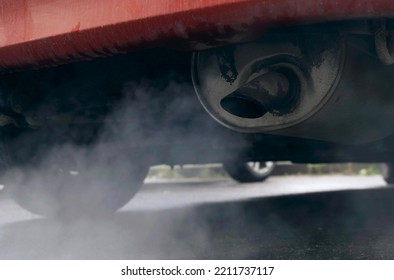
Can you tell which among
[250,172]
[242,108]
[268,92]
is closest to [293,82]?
[268,92]

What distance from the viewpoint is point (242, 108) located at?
1502 mm

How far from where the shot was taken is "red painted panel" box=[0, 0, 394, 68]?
3.59ft

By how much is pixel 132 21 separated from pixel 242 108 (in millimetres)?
412

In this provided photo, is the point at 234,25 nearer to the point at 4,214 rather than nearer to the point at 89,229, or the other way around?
the point at 89,229

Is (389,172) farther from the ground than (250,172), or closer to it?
closer to it

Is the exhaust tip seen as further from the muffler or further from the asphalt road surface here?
the asphalt road surface

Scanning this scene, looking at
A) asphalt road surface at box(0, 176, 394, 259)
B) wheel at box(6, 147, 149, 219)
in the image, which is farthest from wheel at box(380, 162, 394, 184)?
wheel at box(6, 147, 149, 219)

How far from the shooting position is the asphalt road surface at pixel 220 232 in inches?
68.4

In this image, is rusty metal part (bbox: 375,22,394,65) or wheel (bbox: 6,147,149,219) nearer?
rusty metal part (bbox: 375,22,394,65)

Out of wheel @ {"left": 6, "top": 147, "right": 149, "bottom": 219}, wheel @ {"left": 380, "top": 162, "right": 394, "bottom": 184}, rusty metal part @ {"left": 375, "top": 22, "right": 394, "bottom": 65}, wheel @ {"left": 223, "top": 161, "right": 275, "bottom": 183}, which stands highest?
wheel @ {"left": 223, "top": 161, "right": 275, "bottom": 183}

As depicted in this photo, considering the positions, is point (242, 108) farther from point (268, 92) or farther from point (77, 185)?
point (77, 185)

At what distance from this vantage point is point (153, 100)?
6.03 ft

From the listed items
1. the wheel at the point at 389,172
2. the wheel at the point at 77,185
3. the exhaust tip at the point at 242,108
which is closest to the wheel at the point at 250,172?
the wheel at the point at 389,172

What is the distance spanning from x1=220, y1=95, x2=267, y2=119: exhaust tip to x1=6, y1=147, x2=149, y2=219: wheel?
3.36ft
